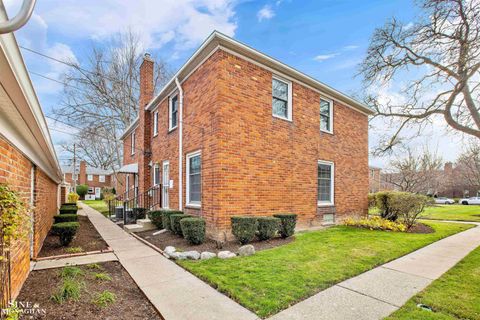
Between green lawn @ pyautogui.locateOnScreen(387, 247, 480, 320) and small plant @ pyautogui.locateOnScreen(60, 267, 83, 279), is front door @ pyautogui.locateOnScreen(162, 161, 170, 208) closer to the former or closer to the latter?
→ small plant @ pyautogui.locateOnScreen(60, 267, 83, 279)

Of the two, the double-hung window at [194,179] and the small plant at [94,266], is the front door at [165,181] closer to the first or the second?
the double-hung window at [194,179]

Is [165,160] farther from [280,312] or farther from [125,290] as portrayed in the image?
[280,312]

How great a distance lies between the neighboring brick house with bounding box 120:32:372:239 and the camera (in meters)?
7.58

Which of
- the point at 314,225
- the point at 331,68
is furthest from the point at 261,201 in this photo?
the point at 331,68

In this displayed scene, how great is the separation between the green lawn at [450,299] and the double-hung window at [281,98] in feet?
20.5

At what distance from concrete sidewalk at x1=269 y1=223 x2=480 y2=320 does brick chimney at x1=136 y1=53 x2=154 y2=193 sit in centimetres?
1101

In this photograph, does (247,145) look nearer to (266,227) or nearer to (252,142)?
(252,142)

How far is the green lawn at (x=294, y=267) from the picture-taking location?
3.89m

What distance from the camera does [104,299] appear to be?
3732 millimetres

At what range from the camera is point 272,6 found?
8.95 m

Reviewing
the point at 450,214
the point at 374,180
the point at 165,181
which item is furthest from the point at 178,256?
the point at 374,180

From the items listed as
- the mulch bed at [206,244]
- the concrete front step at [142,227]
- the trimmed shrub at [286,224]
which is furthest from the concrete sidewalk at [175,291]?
the trimmed shrub at [286,224]

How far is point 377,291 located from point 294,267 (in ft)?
4.90

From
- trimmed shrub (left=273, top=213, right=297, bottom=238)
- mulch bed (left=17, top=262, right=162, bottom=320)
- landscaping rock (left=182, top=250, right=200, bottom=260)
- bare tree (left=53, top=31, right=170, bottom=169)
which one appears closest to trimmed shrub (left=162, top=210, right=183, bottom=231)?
landscaping rock (left=182, top=250, right=200, bottom=260)
